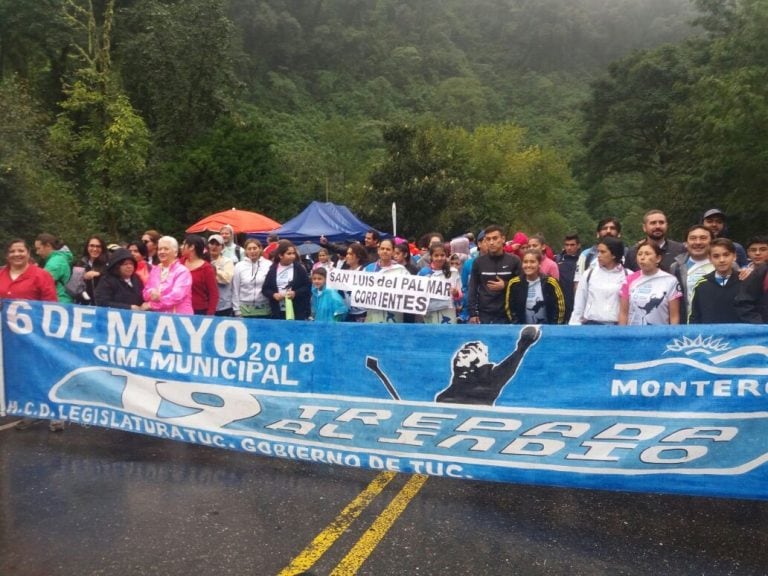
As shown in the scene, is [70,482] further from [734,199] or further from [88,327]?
[734,199]

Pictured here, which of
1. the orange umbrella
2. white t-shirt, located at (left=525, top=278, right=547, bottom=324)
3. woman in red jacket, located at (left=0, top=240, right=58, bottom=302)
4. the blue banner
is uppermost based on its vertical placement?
the orange umbrella

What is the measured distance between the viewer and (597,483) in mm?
4297

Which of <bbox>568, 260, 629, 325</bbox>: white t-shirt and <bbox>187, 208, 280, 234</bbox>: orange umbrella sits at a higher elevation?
<bbox>187, 208, 280, 234</bbox>: orange umbrella

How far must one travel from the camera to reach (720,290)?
5.28 m

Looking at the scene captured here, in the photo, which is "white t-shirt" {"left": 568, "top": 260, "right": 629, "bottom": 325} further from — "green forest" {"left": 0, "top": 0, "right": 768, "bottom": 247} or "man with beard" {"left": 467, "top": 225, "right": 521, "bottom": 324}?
"green forest" {"left": 0, "top": 0, "right": 768, "bottom": 247}

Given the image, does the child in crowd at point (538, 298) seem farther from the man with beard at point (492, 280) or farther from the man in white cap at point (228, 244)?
the man in white cap at point (228, 244)

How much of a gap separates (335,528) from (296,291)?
3.87 metres

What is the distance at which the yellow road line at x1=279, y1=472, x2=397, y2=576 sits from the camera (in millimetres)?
3783

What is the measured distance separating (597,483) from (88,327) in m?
4.18

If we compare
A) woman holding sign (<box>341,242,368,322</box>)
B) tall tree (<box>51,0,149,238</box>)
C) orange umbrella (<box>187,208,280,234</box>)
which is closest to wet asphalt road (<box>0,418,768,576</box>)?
woman holding sign (<box>341,242,368,322</box>)

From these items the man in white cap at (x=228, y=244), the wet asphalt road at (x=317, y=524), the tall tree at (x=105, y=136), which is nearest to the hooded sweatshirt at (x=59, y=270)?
the man in white cap at (x=228, y=244)

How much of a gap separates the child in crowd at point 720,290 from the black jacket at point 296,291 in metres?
4.12

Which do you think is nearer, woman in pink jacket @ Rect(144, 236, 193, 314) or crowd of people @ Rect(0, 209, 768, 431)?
crowd of people @ Rect(0, 209, 768, 431)

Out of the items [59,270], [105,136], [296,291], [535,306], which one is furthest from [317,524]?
[105,136]
